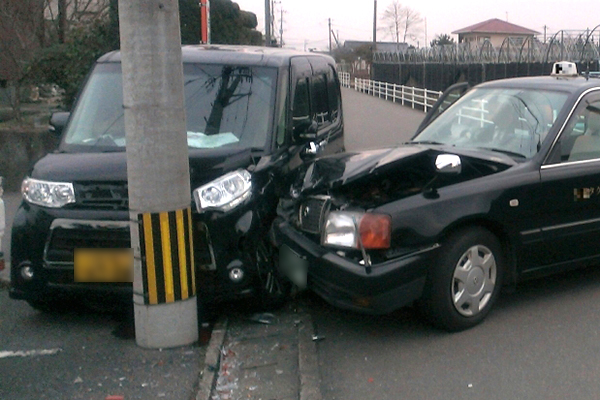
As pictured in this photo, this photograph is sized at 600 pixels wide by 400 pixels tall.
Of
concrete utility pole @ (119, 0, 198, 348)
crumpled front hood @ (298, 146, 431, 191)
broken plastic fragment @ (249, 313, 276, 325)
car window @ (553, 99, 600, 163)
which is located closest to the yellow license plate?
concrete utility pole @ (119, 0, 198, 348)

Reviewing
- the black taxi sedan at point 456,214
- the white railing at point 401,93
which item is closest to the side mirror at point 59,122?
the black taxi sedan at point 456,214

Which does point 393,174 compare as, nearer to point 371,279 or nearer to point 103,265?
point 371,279

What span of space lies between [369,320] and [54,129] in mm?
3062

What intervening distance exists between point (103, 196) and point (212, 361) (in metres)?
1.34

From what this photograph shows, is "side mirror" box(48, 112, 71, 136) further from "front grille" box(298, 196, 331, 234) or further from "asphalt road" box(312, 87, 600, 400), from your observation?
"asphalt road" box(312, 87, 600, 400)

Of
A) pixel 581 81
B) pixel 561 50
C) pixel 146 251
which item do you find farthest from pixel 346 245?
pixel 561 50

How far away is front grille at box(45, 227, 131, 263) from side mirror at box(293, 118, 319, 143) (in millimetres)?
1676

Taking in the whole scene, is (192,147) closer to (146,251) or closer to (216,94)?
(216,94)

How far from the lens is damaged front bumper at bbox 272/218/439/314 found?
14.5ft

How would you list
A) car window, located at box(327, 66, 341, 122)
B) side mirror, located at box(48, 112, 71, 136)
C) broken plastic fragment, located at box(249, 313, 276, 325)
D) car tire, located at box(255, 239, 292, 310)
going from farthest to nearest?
car window, located at box(327, 66, 341, 122), side mirror, located at box(48, 112, 71, 136), broken plastic fragment, located at box(249, 313, 276, 325), car tire, located at box(255, 239, 292, 310)

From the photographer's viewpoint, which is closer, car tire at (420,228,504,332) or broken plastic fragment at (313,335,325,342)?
car tire at (420,228,504,332)

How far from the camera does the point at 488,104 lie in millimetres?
6023

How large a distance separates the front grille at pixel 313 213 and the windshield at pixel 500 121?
4.89 ft

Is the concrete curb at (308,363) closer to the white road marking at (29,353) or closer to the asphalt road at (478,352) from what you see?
the asphalt road at (478,352)
